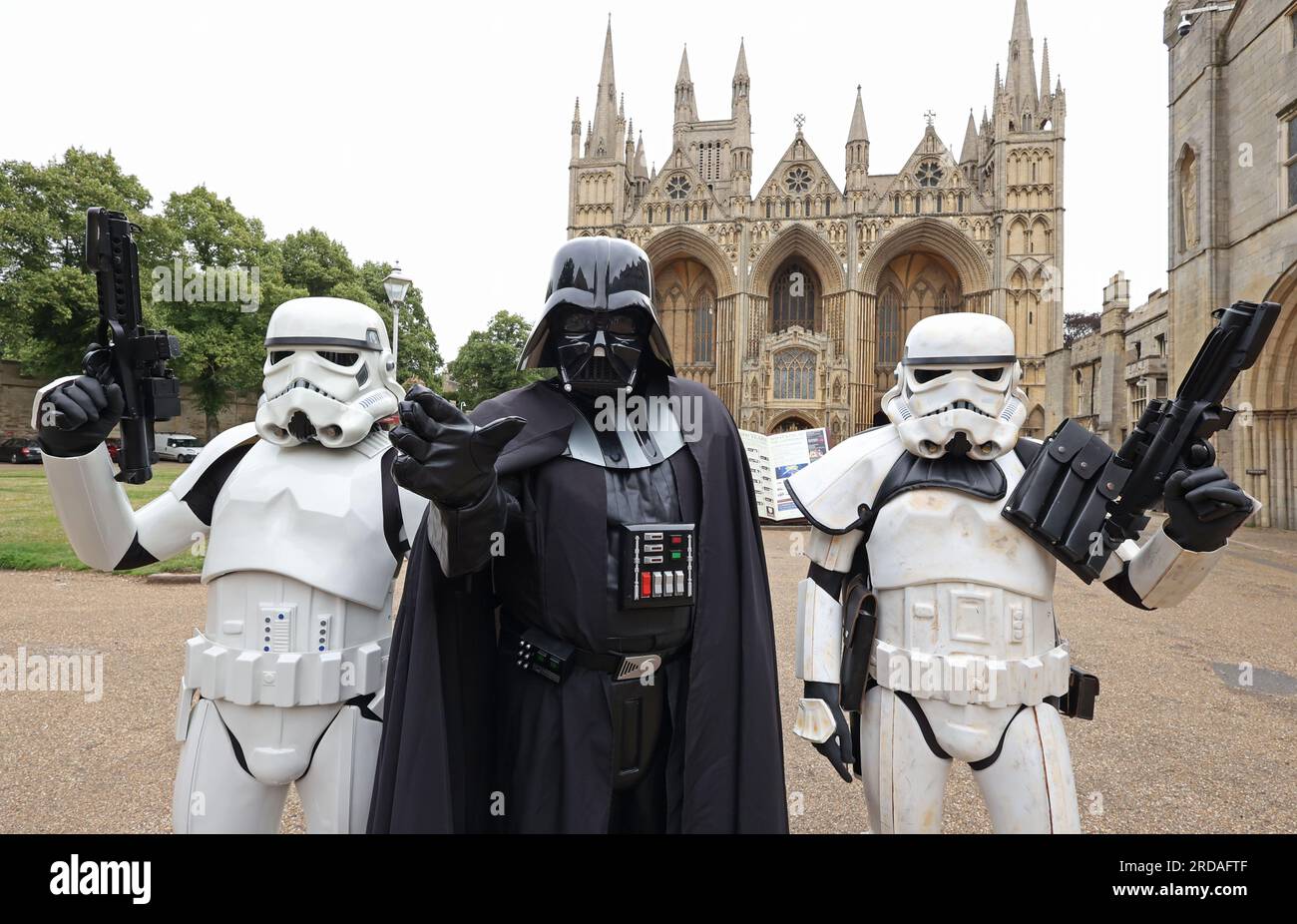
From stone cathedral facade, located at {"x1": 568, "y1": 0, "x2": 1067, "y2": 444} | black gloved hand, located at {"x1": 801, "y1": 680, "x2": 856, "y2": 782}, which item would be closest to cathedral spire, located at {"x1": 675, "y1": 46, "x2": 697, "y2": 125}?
stone cathedral facade, located at {"x1": 568, "y1": 0, "x2": 1067, "y2": 444}

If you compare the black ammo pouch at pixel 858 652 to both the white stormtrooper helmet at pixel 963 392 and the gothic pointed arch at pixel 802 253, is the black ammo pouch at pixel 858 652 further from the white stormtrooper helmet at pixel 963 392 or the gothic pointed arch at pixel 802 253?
the gothic pointed arch at pixel 802 253

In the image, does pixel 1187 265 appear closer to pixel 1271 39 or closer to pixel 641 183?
pixel 1271 39

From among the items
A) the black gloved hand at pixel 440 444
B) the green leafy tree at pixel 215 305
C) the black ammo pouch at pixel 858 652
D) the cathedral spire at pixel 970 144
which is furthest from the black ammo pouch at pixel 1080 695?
the cathedral spire at pixel 970 144

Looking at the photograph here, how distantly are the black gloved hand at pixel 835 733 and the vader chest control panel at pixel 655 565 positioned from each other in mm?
734

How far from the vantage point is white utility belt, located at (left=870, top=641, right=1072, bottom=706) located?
2.35 metres

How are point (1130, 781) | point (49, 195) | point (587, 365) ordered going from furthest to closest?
1. point (49, 195)
2. point (1130, 781)
3. point (587, 365)

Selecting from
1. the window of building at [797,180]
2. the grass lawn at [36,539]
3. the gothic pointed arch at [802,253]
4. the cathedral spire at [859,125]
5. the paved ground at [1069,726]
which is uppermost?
the cathedral spire at [859,125]

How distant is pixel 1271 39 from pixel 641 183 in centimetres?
4049

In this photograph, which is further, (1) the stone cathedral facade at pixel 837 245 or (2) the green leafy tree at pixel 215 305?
(1) the stone cathedral facade at pixel 837 245

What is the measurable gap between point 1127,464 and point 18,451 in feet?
124

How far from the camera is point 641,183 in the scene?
51.1m

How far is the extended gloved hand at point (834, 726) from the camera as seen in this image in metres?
2.44

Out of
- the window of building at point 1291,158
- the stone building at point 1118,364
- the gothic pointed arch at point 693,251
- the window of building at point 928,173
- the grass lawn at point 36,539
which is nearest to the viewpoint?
the grass lawn at point 36,539

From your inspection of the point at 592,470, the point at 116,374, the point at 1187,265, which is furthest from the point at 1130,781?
the point at 1187,265
